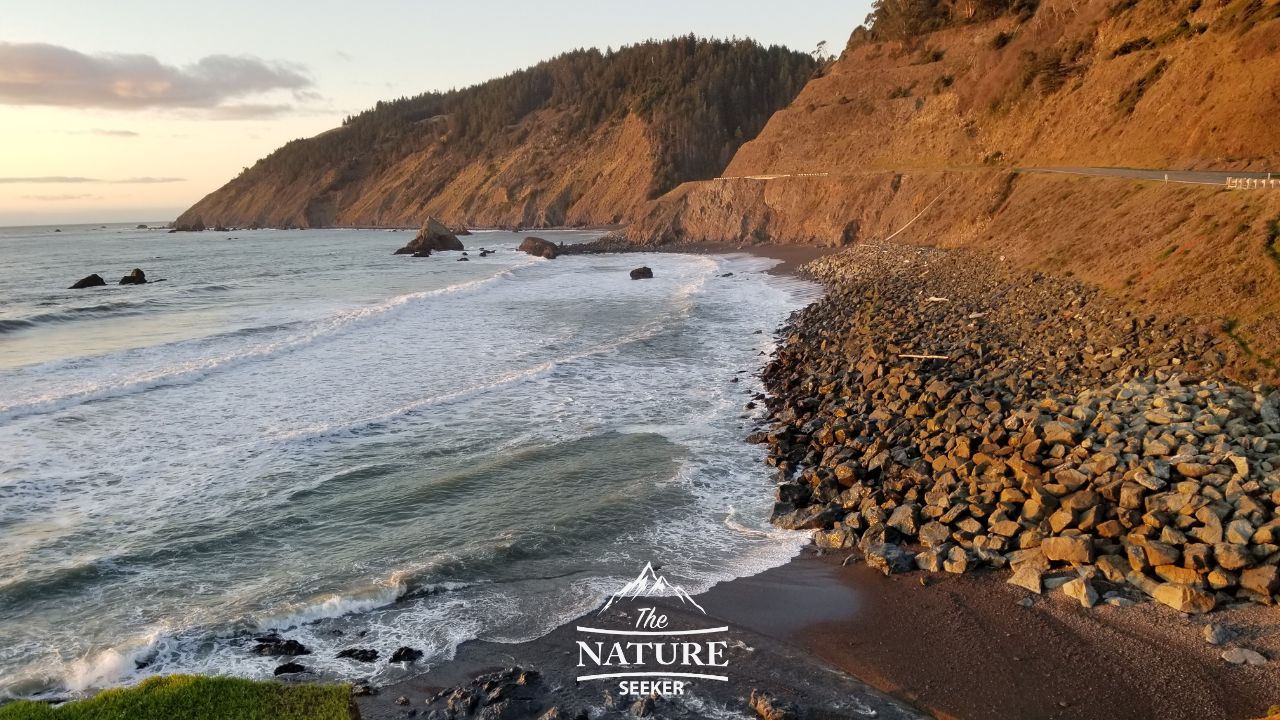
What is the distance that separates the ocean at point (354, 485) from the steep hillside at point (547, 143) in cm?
7903

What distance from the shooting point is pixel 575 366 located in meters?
23.6

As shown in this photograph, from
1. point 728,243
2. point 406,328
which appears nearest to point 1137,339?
point 406,328

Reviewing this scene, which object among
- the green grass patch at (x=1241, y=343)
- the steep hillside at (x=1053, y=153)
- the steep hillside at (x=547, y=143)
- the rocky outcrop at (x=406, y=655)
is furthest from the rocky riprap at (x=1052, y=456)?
the steep hillside at (x=547, y=143)

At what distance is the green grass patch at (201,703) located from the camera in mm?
6746

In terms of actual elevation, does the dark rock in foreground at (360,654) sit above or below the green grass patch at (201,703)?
below

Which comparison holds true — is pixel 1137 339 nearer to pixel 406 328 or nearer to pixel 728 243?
pixel 406 328

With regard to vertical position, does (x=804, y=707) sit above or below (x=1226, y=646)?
below

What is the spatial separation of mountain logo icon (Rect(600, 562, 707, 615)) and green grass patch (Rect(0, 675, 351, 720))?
3609mm

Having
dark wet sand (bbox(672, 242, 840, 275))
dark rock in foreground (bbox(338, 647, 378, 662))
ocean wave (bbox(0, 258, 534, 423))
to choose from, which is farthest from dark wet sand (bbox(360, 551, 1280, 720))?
dark wet sand (bbox(672, 242, 840, 275))

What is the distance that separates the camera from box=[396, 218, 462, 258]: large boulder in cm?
7300

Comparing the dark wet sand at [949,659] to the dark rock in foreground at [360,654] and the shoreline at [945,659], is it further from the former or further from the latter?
the dark rock in foreground at [360,654]

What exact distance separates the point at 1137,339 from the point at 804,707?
1142 cm

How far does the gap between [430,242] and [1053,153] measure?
177ft

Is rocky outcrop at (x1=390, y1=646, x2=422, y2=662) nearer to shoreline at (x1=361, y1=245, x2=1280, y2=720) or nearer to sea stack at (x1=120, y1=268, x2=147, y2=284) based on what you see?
shoreline at (x1=361, y1=245, x2=1280, y2=720)
